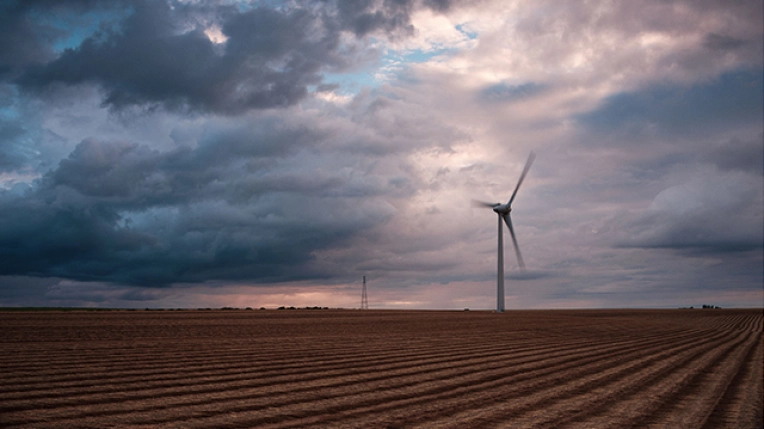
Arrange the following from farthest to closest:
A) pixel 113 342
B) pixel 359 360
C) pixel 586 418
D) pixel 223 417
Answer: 1. pixel 113 342
2. pixel 359 360
3. pixel 586 418
4. pixel 223 417

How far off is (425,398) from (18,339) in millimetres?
25228

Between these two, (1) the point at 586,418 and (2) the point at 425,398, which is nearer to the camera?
(1) the point at 586,418

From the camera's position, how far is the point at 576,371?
18.9 m

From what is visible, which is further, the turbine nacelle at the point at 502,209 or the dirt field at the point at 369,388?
the turbine nacelle at the point at 502,209

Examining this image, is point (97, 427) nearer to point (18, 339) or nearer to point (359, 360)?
point (359, 360)

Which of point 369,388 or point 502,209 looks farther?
point 502,209

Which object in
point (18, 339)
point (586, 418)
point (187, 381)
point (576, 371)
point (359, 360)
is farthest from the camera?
point (18, 339)

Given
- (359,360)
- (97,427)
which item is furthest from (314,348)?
(97,427)

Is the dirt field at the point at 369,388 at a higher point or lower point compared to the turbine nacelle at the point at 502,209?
lower

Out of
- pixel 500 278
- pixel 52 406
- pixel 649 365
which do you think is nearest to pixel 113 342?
pixel 52 406

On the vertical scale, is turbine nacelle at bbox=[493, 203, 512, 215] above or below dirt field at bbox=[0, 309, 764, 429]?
above

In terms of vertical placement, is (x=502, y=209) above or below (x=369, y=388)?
above

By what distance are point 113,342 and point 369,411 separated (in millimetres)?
20441

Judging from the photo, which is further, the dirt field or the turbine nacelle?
the turbine nacelle
